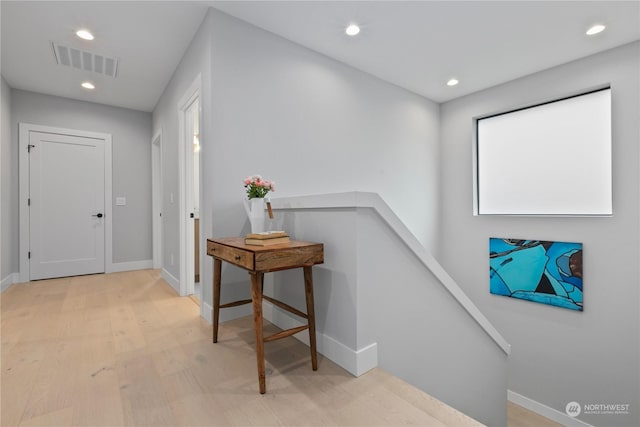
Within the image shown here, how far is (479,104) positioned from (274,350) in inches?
166

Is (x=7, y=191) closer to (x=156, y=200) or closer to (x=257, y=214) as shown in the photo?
(x=156, y=200)

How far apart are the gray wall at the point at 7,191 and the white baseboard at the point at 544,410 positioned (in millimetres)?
6392

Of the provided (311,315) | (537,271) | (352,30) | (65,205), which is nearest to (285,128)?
(352,30)

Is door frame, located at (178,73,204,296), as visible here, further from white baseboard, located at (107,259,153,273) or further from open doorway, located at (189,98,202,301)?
white baseboard, located at (107,259,153,273)

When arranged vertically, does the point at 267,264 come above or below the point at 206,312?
above

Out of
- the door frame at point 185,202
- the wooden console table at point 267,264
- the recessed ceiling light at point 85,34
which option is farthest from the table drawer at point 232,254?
the recessed ceiling light at point 85,34

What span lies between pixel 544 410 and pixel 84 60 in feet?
21.7

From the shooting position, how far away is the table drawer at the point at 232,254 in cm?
148

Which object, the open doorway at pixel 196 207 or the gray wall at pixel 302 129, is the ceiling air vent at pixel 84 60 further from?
the gray wall at pixel 302 129

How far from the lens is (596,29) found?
271 cm

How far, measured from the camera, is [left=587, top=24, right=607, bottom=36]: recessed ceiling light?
2672mm

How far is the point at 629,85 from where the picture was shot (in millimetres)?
2936

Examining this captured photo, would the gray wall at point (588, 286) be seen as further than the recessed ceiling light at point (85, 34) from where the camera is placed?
Yes

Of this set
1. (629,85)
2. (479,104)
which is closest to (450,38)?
(479,104)
